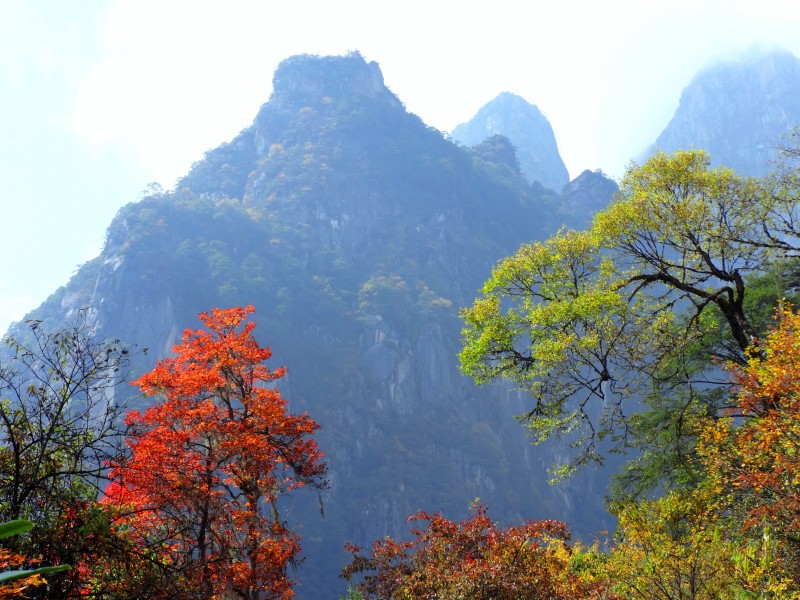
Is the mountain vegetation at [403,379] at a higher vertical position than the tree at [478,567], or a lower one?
higher

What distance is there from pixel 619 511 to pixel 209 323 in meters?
11.1

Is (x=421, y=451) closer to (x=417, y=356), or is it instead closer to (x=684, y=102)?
(x=417, y=356)

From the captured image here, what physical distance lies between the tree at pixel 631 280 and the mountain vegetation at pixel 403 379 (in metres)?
0.08

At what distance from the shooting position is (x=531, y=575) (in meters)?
8.87

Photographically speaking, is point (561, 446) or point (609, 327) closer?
point (609, 327)

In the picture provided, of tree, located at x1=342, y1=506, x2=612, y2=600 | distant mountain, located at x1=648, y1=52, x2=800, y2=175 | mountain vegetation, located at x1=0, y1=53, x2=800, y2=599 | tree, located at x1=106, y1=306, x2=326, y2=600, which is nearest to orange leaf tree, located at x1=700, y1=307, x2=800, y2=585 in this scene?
mountain vegetation, located at x1=0, y1=53, x2=800, y2=599

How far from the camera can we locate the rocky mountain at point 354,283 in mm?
73375

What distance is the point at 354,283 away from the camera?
324 feet

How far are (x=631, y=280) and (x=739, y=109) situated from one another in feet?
640

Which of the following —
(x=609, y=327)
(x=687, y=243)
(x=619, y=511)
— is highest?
(x=687, y=243)

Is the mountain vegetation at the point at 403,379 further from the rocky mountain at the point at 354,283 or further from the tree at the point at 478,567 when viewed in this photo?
the rocky mountain at the point at 354,283

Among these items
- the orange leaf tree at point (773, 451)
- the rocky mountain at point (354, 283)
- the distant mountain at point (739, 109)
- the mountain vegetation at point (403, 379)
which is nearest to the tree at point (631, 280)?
the mountain vegetation at point (403, 379)

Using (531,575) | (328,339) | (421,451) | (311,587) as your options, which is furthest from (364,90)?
(531,575)

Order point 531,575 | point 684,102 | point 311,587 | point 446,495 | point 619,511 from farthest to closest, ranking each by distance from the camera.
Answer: point 684,102
point 446,495
point 311,587
point 619,511
point 531,575
